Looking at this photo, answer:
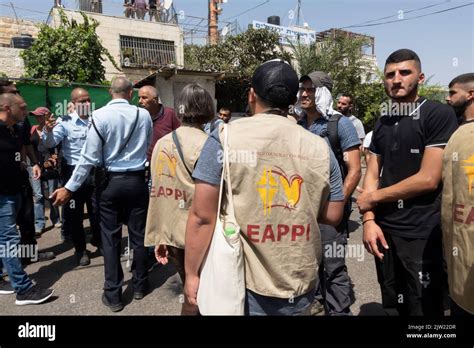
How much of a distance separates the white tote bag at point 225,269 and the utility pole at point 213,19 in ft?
57.4

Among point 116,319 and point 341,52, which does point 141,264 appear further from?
point 341,52

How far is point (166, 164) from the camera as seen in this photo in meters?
2.53

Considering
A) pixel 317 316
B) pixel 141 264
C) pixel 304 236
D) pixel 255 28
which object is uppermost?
pixel 255 28

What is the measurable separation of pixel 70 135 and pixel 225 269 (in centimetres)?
365

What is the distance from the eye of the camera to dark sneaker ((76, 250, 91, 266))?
4156 mm

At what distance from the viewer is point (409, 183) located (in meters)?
2.02

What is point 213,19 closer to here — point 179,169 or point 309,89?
point 309,89

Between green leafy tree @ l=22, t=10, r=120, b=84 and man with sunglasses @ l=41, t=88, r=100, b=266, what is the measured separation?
24.1ft

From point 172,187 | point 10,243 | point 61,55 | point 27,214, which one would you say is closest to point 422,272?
point 172,187

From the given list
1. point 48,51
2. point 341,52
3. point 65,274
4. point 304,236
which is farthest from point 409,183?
point 341,52

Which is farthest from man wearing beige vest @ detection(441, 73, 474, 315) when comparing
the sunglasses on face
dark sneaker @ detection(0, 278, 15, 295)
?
dark sneaker @ detection(0, 278, 15, 295)

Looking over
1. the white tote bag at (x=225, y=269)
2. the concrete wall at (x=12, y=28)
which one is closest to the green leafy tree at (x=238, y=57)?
the concrete wall at (x=12, y=28)

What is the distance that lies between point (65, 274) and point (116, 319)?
1.48m

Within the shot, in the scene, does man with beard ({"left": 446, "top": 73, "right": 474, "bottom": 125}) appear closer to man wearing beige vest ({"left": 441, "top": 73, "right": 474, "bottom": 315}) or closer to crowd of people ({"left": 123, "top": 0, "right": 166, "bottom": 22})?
man wearing beige vest ({"left": 441, "top": 73, "right": 474, "bottom": 315})
